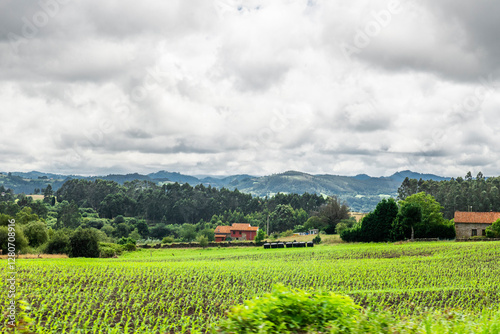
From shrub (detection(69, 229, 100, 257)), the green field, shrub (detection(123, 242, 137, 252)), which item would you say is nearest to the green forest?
shrub (detection(69, 229, 100, 257))

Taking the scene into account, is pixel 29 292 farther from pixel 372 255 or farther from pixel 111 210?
pixel 111 210

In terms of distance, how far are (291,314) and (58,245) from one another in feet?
159

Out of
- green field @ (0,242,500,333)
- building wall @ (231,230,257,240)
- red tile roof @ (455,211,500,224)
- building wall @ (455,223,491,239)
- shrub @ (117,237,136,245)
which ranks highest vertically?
red tile roof @ (455,211,500,224)

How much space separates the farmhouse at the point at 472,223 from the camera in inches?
2598

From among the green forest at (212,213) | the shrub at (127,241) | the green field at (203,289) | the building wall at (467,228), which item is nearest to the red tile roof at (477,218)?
the building wall at (467,228)

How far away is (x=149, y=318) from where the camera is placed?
17078 millimetres

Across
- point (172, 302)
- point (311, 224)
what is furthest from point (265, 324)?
point (311, 224)

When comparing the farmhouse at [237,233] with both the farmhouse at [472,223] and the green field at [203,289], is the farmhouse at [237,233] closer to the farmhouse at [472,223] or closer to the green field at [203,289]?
the farmhouse at [472,223]

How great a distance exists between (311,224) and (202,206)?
2710 inches

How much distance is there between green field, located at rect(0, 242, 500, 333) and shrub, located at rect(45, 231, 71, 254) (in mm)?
17809

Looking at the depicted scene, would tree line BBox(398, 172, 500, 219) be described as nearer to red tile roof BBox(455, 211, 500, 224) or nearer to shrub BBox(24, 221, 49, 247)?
red tile roof BBox(455, 211, 500, 224)

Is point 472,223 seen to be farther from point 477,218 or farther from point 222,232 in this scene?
point 222,232

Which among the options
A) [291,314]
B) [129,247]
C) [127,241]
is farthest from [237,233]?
[291,314]

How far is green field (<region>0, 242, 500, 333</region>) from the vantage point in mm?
16875
